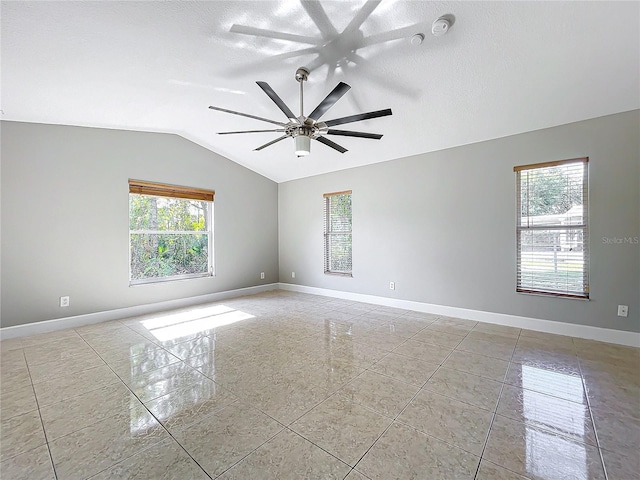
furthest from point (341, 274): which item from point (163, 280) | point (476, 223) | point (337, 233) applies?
point (163, 280)

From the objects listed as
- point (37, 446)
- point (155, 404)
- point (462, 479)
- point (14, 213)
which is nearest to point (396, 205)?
point (462, 479)

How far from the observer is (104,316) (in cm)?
413

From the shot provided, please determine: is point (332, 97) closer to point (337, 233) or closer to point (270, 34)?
point (270, 34)

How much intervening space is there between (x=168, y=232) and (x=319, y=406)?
4112mm

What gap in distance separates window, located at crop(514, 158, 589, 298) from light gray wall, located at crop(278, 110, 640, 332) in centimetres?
9

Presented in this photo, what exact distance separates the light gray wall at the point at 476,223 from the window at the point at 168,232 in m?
2.13

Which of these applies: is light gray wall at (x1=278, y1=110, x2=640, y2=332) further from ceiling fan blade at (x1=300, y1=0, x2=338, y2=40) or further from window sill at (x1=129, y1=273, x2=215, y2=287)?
ceiling fan blade at (x1=300, y1=0, x2=338, y2=40)

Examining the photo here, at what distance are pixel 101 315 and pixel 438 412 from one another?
464 cm

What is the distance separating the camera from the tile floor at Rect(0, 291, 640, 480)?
59.7 inches

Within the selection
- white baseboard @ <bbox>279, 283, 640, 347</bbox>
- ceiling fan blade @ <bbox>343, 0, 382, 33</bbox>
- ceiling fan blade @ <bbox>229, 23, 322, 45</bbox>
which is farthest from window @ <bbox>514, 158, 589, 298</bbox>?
ceiling fan blade @ <bbox>229, 23, 322, 45</bbox>

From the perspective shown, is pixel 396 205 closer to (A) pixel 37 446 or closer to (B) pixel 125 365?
(B) pixel 125 365

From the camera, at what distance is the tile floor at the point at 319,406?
1.52m

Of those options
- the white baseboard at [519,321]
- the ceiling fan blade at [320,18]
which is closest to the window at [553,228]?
the white baseboard at [519,321]

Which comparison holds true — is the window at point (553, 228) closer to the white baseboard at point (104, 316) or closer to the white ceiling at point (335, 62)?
the white ceiling at point (335, 62)
